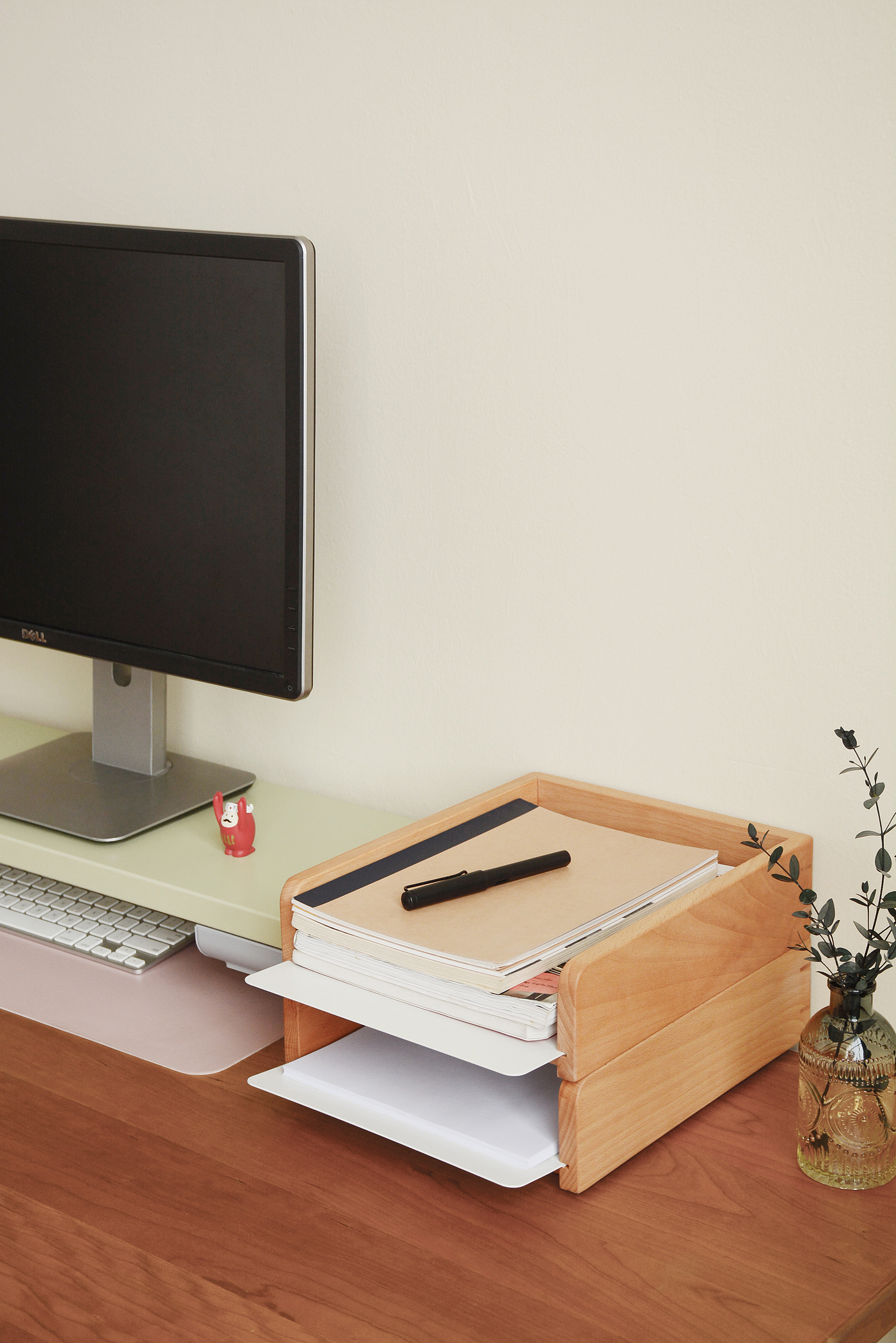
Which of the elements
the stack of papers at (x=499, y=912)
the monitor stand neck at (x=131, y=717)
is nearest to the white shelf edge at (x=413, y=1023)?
the stack of papers at (x=499, y=912)

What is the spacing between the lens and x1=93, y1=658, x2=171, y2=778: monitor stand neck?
1.33 metres

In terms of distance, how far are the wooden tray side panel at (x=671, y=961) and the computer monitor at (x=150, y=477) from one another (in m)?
0.42

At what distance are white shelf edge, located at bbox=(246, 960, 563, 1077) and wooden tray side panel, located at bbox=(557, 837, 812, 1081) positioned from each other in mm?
29

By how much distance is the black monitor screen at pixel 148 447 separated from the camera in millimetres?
1101

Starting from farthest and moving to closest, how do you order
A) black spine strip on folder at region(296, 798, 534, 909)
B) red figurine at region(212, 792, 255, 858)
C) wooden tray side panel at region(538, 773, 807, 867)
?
red figurine at region(212, 792, 255, 858) → wooden tray side panel at region(538, 773, 807, 867) → black spine strip on folder at region(296, 798, 534, 909)

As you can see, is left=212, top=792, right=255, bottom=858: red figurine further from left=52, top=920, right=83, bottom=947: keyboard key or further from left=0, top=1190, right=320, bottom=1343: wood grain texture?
left=0, top=1190, right=320, bottom=1343: wood grain texture

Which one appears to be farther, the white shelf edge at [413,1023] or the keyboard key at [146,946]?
the keyboard key at [146,946]

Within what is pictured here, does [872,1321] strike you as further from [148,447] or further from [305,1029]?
[148,447]

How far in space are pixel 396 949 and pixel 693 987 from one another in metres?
0.21

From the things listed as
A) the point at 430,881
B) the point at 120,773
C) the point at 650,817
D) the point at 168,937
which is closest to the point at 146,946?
the point at 168,937

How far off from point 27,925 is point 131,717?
25 centimetres

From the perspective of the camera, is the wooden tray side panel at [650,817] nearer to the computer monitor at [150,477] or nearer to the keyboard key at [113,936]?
the computer monitor at [150,477]

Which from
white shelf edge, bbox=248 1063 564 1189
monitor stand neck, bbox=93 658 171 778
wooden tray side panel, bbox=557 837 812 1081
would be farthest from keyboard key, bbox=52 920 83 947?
wooden tray side panel, bbox=557 837 812 1081

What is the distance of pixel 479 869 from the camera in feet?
3.10
